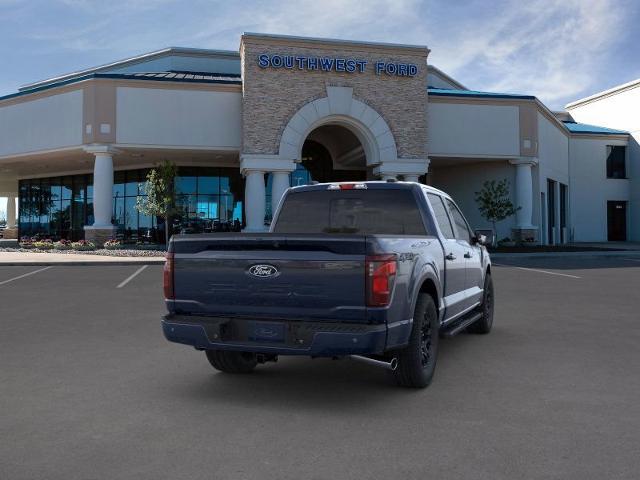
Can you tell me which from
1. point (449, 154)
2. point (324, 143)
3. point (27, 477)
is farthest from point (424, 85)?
point (27, 477)

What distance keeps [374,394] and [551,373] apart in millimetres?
1983

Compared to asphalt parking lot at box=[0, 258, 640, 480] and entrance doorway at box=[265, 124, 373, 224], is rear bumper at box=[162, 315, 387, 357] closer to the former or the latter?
asphalt parking lot at box=[0, 258, 640, 480]

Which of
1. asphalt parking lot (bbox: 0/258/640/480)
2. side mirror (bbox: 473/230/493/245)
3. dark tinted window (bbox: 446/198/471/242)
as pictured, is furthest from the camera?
side mirror (bbox: 473/230/493/245)

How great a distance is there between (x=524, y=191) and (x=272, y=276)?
29386 mm

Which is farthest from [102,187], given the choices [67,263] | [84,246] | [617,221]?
[617,221]

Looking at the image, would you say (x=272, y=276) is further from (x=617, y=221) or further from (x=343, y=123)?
(x=617, y=221)

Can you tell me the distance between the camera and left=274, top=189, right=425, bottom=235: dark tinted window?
638 cm

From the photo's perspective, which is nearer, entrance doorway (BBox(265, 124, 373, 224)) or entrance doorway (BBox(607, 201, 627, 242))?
entrance doorway (BBox(265, 124, 373, 224))

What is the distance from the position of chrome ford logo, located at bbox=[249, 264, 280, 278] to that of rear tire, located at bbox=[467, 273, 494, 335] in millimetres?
4115

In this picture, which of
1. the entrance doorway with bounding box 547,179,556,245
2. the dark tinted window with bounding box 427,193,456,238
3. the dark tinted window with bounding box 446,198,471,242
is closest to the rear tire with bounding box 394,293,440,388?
the dark tinted window with bounding box 427,193,456,238

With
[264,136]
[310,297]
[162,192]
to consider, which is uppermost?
[264,136]

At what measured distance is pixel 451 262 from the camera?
6430 mm

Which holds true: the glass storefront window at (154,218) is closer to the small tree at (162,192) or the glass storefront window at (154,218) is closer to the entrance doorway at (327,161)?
the entrance doorway at (327,161)

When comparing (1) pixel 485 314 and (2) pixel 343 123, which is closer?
(1) pixel 485 314
